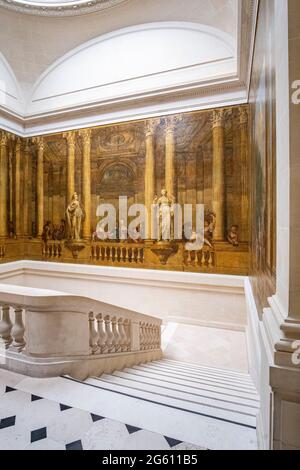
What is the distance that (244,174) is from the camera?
830 centimetres

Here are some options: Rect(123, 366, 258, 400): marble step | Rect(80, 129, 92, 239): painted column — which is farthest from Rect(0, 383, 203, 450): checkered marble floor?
Rect(80, 129, 92, 239): painted column

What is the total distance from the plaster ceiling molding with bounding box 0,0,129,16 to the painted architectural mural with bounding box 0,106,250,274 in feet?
12.6

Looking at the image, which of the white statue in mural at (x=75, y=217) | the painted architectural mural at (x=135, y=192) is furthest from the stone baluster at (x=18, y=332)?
the white statue in mural at (x=75, y=217)

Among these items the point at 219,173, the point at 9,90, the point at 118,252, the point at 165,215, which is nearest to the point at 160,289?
the point at 118,252

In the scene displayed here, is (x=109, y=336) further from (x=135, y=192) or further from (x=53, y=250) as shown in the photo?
(x=53, y=250)

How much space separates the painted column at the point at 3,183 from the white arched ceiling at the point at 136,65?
1.86 meters

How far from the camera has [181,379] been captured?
3609mm

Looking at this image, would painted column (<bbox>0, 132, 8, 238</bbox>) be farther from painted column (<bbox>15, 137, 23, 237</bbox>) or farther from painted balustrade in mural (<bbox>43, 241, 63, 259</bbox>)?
painted balustrade in mural (<bbox>43, 241, 63, 259</bbox>)

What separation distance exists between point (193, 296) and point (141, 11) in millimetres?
9795

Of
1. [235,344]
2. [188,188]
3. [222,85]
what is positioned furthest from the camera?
[188,188]

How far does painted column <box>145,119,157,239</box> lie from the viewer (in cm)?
941

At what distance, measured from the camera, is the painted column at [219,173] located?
8570mm
